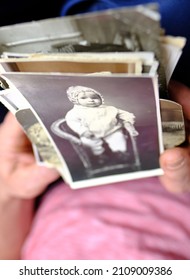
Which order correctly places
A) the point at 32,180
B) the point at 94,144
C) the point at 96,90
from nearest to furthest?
the point at 96,90 < the point at 94,144 < the point at 32,180

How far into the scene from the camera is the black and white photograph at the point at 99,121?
419 mm

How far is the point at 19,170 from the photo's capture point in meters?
0.66

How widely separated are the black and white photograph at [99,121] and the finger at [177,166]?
0.03 meters

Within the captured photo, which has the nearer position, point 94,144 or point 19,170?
point 94,144

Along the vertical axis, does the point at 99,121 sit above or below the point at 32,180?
above

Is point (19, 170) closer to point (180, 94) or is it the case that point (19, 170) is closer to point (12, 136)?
point (12, 136)

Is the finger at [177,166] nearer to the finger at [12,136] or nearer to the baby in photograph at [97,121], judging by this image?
the baby in photograph at [97,121]

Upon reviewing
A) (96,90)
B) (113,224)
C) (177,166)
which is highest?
(96,90)

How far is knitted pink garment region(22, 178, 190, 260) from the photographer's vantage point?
60 centimetres

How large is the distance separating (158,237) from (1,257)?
26 centimetres

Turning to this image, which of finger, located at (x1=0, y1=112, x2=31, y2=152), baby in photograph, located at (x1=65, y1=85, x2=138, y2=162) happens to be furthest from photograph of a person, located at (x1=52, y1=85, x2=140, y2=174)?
finger, located at (x1=0, y1=112, x2=31, y2=152)

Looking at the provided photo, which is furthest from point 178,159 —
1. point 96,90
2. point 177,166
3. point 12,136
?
point 12,136

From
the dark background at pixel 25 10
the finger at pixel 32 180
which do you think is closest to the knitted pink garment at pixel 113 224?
the finger at pixel 32 180

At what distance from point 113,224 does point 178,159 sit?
17 centimetres
